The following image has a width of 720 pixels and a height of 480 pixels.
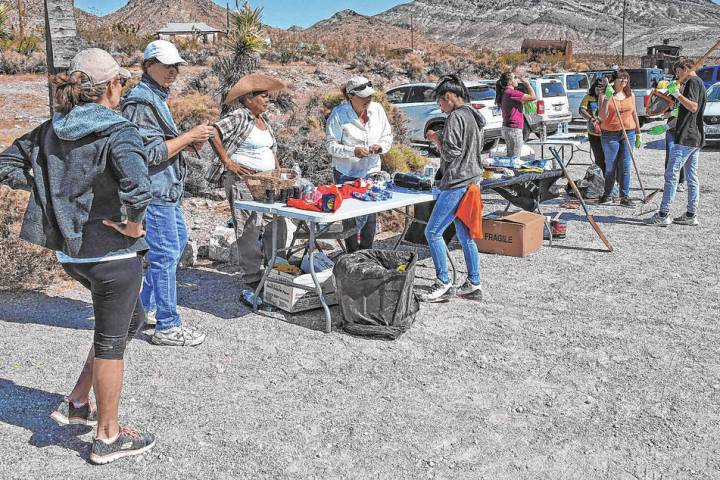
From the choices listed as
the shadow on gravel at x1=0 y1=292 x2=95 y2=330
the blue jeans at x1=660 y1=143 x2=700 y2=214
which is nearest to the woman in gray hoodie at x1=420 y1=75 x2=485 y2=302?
the shadow on gravel at x1=0 y1=292 x2=95 y2=330

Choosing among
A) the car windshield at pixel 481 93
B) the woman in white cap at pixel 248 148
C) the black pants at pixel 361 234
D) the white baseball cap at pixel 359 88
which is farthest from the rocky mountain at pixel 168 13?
the woman in white cap at pixel 248 148

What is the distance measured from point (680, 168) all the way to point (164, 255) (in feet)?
19.3

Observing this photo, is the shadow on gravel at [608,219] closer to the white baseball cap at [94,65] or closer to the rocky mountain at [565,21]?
the white baseball cap at [94,65]

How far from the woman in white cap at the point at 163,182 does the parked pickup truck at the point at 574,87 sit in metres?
18.5

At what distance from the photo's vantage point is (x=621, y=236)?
782cm

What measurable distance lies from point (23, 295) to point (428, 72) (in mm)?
29788

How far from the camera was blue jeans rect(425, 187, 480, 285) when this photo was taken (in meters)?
5.45

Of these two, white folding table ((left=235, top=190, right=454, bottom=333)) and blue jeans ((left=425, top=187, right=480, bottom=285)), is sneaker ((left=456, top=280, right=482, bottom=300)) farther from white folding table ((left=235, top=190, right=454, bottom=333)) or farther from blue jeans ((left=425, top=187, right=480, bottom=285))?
white folding table ((left=235, top=190, right=454, bottom=333))

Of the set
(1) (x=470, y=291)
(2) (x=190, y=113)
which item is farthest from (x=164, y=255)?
(2) (x=190, y=113)

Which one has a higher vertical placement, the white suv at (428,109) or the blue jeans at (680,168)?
the white suv at (428,109)

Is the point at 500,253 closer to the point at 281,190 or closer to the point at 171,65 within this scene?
the point at 281,190

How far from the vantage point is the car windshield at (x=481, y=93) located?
15227 mm

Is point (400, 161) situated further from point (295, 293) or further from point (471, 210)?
point (295, 293)

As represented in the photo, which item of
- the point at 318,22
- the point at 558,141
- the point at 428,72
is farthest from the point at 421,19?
the point at 558,141
